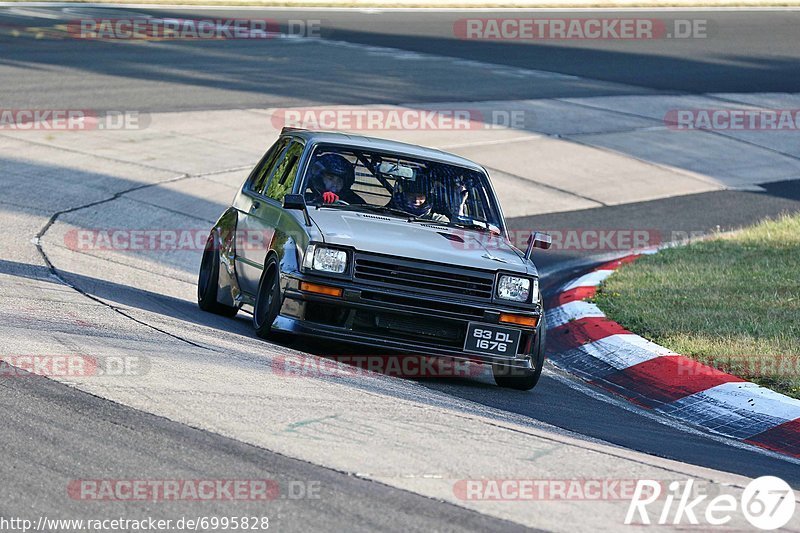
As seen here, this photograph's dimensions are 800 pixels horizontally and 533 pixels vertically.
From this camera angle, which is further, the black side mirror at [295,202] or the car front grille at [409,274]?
the black side mirror at [295,202]

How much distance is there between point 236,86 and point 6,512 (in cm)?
1763

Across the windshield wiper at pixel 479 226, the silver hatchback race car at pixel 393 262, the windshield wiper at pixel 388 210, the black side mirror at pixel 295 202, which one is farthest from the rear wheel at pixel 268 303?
the windshield wiper at pixel 479 226

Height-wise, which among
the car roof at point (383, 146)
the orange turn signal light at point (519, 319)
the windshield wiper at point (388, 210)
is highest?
the car roof at point (383, 146)

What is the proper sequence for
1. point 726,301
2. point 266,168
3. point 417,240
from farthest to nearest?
point 726,301
point 266,168
point 417,240

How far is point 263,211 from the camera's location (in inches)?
370

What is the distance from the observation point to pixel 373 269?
313 inches

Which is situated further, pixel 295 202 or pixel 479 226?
pixel 479 226

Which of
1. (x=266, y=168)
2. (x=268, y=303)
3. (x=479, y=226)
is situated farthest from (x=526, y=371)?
(x=266, y=168)

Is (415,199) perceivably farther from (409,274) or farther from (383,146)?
(409,274)

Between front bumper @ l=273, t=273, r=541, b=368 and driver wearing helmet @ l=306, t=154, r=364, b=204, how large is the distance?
1.17 m

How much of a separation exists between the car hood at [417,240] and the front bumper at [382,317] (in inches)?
10.2

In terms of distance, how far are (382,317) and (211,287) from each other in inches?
96.0

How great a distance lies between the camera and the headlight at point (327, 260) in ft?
26.2

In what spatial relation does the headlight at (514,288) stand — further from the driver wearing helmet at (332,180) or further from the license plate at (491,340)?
the driver wearing helmet at (332,180)
